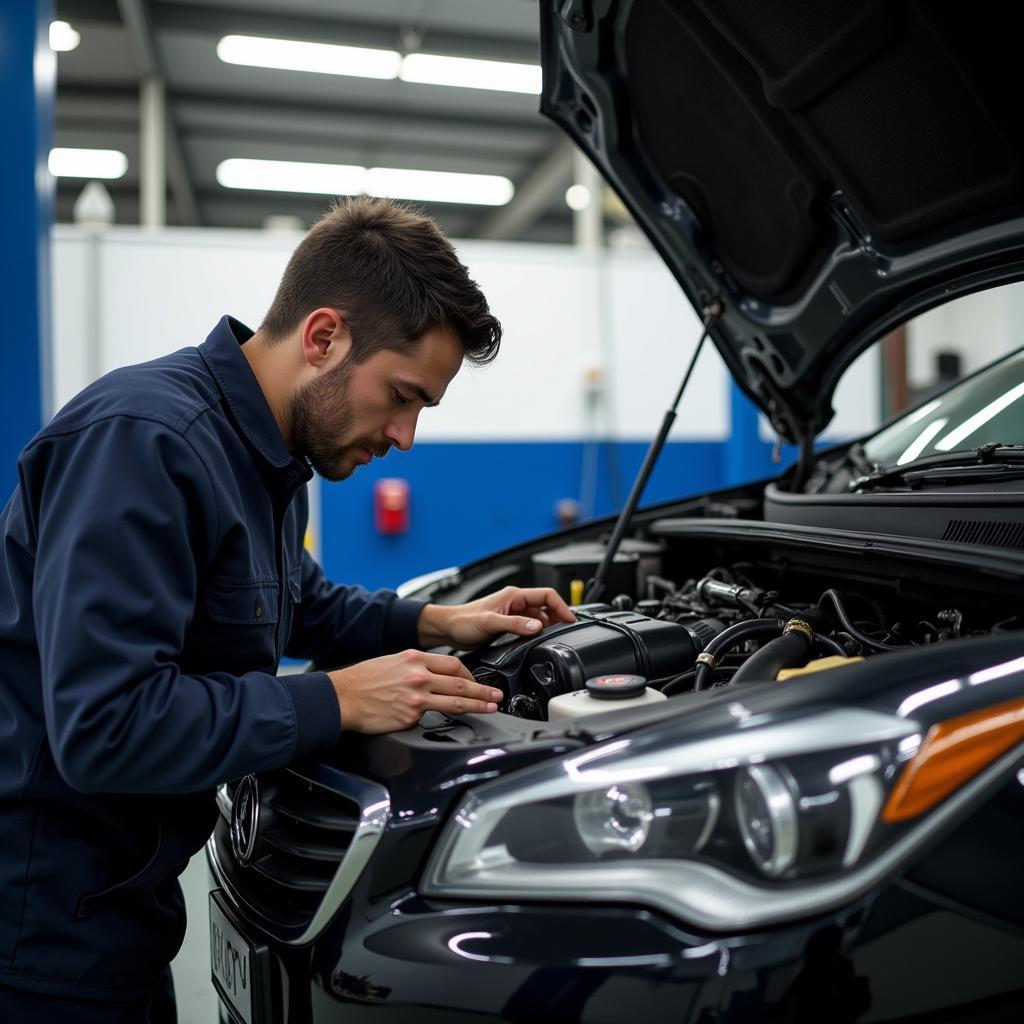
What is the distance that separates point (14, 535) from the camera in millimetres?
1058

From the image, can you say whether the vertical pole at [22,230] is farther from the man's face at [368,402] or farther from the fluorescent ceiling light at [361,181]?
the fluorescent ceiling light at [361,181]

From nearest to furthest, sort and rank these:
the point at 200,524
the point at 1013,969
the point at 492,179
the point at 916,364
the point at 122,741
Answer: the point at 1013,969 → the point at 122,741 → the point at 200,524 → the point at 916,364 → the point at 492,179

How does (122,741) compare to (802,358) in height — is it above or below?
below

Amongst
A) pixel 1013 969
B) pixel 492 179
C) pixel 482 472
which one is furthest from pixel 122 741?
pixel 492 179

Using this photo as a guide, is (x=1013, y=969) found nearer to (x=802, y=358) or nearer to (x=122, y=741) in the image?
(x=122, y=741)

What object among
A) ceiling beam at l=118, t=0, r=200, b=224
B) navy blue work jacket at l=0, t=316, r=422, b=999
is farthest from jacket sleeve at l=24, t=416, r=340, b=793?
ceiling beam at l=118, t=0, r=200, b=224

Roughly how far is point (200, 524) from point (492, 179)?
815 cm

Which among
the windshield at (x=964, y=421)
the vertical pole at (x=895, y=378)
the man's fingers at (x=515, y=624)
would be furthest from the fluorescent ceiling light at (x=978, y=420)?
the vertical pole at (x=895, y=378)

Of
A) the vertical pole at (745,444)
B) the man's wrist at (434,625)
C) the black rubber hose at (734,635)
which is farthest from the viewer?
the vertical pole at (745,444)

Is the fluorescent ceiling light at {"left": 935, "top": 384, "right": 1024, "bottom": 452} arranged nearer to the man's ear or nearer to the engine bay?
the engine bay

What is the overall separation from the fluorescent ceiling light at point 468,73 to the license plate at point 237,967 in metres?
5.84

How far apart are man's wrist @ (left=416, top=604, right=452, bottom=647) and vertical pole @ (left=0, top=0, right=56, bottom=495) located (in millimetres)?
2120

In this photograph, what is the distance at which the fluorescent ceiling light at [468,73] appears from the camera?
5.88 m

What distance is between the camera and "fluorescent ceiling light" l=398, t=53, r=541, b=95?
5.88 meters
